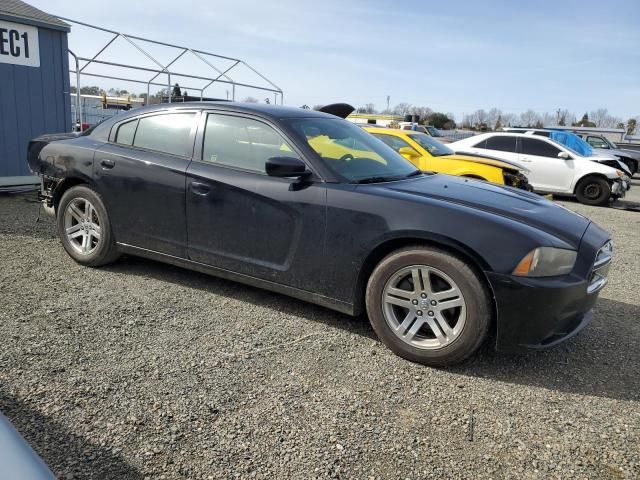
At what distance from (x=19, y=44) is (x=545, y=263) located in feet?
28.7

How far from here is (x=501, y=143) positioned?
12.4m

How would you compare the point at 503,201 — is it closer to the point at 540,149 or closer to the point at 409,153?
the point at 409,153

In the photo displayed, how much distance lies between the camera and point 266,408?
105 inches

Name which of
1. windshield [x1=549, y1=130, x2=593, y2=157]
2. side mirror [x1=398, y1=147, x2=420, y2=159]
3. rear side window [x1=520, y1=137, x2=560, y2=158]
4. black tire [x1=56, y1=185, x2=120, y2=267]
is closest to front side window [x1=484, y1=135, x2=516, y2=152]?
rear side window [x1=520, y1=137, x2=560, y2=158]

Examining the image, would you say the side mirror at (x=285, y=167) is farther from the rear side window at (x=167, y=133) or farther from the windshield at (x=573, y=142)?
the windshield at (x=573, y=142)

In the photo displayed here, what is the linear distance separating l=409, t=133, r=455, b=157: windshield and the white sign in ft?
21.5

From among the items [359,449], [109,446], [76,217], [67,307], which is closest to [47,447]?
[109,446]

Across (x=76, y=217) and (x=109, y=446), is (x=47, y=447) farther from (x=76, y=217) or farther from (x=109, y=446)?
(x=76, y=217)

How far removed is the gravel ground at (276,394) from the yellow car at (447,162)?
4.50 meters

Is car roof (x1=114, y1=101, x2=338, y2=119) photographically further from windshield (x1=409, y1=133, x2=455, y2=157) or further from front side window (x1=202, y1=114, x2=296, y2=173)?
windshield (x1=409, y1=133, x2=455, y2=157)

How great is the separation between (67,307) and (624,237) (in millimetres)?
7684

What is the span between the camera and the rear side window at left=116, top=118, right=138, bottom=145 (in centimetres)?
445

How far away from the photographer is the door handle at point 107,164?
14.3 ft

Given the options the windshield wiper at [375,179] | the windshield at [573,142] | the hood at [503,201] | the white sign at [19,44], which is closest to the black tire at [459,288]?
the hood at [503,201]
